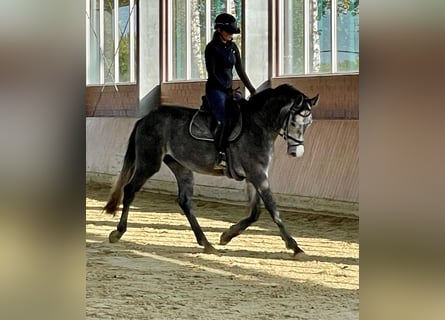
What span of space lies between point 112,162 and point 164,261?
3.67 m

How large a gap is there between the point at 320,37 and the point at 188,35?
2.20m

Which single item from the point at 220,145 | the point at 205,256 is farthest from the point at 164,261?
the point at 220,145

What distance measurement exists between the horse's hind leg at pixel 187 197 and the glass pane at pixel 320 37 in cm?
189

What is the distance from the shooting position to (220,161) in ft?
21.0

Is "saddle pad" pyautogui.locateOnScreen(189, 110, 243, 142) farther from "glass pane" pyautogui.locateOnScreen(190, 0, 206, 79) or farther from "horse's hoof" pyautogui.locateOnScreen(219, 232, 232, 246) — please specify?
"glass pane" pyautogui.locateOnScreen(190, 0, 206, 79)

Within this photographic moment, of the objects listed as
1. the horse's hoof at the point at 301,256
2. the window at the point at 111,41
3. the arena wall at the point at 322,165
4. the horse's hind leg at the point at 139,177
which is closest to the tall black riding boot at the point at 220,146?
the horse's hind leg at the point at 139,177

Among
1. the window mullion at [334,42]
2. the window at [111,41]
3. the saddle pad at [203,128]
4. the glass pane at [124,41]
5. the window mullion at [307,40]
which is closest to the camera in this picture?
the saddle pad at [203,128]

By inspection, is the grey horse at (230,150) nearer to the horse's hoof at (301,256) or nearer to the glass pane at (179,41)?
the horse's hoof at (301,256)

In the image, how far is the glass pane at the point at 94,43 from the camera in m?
11.3

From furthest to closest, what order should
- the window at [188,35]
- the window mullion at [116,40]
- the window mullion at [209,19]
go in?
1. the window mullion at [116,40]
2. the window at [188,35]
3. the window mullion at [209,19]
